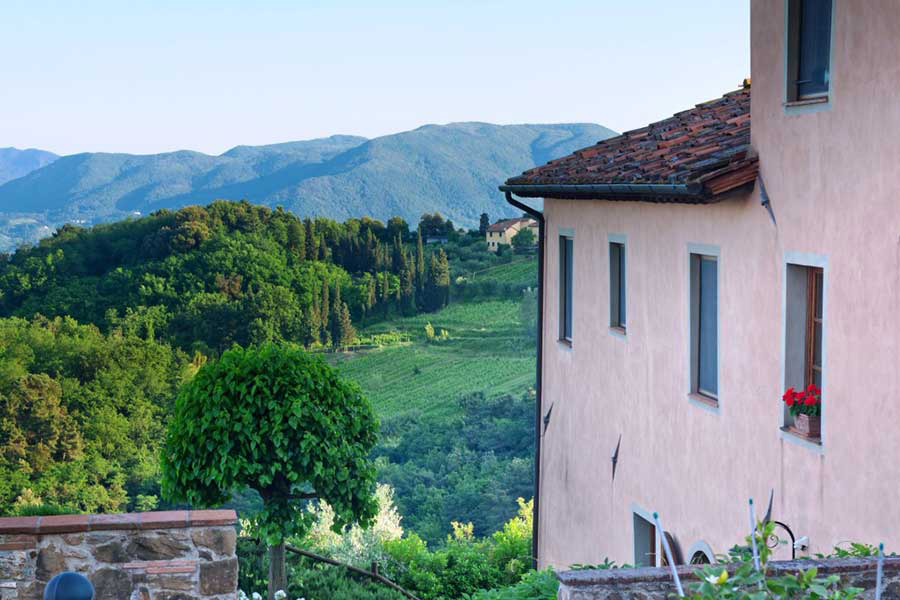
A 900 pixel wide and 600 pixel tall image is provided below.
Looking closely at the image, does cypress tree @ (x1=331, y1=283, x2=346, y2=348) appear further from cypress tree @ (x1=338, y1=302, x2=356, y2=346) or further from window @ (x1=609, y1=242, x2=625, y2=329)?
window @ (x1=609, y1=242, x2=625, y2=329)

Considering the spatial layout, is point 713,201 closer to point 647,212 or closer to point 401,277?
point 647,212

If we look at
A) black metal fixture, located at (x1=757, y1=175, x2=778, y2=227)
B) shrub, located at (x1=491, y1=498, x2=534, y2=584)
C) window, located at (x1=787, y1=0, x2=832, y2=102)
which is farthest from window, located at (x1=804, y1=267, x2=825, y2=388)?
shrub, located at (x1=491, y1=498, x2=534, y2=584)

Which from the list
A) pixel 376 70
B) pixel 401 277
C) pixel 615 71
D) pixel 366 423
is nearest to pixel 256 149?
pixel 376 70

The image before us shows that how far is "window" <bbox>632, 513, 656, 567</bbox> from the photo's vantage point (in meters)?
10.5

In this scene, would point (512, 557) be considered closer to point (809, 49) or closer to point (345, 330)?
point (809, 49)

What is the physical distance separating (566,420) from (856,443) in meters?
5.99

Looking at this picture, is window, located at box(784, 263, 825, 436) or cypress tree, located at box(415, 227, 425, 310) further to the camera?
cypress tree, located at box(415, 227, 425, 310)

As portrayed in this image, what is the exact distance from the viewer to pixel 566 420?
1280 centimetres

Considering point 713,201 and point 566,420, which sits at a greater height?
point 713,201

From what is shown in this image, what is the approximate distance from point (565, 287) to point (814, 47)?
19.2ft

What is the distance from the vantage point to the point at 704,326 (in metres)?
9.31

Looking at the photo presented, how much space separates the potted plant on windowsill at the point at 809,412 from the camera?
7.54 meters

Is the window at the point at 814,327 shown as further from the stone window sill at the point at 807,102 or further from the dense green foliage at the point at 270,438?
the dense green foliage at the point at 270,438

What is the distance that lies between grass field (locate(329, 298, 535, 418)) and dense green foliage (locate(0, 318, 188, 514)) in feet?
29.9
